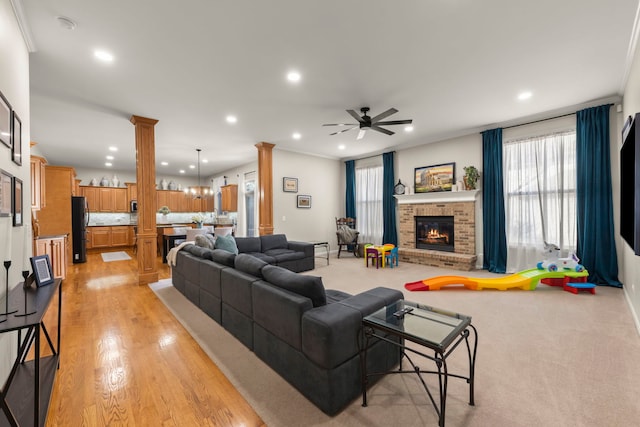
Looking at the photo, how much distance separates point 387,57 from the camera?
3059mm

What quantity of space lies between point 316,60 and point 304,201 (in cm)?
479

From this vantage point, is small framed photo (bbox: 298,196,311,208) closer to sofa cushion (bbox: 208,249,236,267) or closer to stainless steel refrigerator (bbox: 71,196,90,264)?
sofa cushion (bbox: 208,249,236,267)

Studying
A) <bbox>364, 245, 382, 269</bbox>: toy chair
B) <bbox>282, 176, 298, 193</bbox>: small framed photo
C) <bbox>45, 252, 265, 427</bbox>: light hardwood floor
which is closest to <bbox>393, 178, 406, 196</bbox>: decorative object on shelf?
<bbox>364, 245, 382, 269</bbox>: toy chair

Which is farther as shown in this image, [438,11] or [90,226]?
[90,226]

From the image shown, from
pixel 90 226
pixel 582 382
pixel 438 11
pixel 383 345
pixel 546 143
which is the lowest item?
pixel 582 382

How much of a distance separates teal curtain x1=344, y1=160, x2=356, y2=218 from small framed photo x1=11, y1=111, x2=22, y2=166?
6.99 meters

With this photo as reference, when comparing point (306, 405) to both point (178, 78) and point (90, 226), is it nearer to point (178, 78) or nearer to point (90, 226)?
point (178, 78)

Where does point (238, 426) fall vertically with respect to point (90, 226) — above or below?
below

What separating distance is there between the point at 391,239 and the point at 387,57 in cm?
510

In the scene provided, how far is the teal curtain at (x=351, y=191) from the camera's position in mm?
8320

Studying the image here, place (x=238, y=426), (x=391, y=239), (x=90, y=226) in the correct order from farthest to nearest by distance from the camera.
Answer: (x=90, y=226) < (x=391, y=239) < (x=238, y=426)

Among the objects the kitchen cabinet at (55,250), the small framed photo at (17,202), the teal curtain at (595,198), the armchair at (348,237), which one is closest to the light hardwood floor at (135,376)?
the small framed photo at (17,202)

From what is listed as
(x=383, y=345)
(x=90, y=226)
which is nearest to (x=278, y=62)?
(x=383, y=345)

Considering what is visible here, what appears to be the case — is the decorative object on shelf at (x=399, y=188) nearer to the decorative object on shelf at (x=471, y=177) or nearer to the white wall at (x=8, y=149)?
the decorative object on shelf at (x=471, y=177)
